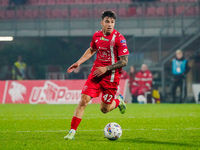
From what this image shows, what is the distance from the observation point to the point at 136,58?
22.3 metres

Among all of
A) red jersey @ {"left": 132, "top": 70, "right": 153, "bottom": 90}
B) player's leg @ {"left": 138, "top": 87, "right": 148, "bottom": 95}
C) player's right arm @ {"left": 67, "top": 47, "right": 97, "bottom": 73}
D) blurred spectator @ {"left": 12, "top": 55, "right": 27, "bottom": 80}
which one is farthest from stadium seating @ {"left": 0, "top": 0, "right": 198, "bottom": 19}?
player's right arm @ {"left": 67, "top": 47, "right": 97, "bottom": 73}

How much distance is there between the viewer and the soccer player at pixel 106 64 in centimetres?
662

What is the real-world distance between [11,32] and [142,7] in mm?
8321

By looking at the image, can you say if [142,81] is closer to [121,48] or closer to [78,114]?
[121,48]

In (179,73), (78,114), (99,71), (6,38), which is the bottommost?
(179,73)

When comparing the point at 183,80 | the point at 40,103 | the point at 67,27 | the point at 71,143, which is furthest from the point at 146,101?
the point at 71,143

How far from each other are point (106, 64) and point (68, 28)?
65.3ft

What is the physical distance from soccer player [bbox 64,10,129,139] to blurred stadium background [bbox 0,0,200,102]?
1586 centimetres

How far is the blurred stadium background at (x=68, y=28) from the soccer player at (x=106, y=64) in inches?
624

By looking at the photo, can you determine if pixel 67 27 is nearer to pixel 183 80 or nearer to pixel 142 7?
pixel 142 7

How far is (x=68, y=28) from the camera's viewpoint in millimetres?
26500

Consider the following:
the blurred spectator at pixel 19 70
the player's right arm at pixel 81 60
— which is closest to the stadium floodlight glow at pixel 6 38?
the blurred spectator at pixel 19 70

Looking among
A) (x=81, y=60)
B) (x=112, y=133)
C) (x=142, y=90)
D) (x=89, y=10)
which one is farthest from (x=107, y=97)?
(x=89, y=10)

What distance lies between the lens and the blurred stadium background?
24.9 m
